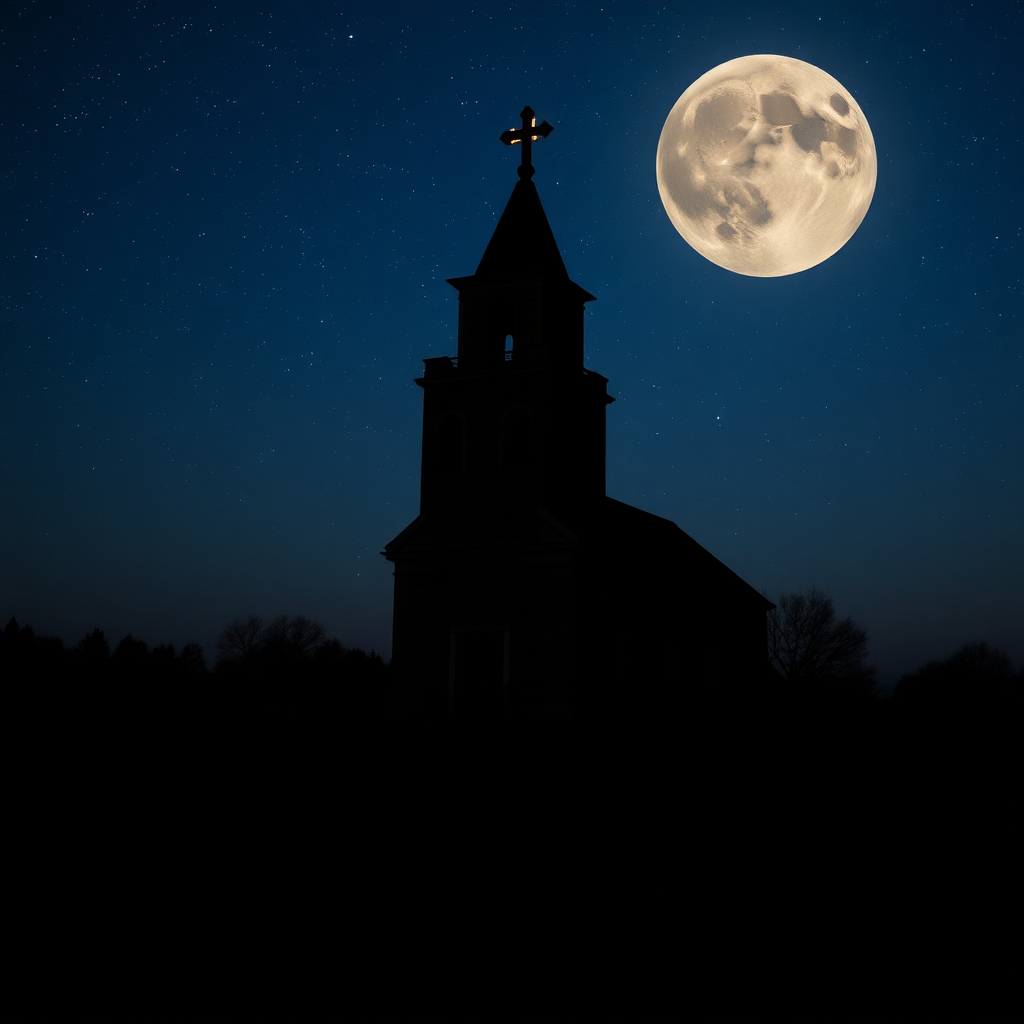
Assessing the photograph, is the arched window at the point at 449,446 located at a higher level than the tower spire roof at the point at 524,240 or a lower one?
lower

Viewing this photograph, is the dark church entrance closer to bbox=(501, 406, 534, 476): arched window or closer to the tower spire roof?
bbox=(501, 406, 534, 476): arched window

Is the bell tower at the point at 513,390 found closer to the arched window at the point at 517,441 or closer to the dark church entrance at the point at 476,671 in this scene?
the arched window at the point at 517,441

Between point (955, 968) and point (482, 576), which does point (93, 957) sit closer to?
point (955, 968)

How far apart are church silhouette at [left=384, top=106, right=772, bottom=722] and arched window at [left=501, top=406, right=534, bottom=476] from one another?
4cm

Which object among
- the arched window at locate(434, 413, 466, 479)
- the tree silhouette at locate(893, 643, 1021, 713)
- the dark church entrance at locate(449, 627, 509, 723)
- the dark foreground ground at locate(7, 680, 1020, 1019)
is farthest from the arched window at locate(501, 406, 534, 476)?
the tree silhouette at locate(893, 643, 1021, 713)

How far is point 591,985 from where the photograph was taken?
24.6ft

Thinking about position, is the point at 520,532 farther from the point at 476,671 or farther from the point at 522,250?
the point at 522,250

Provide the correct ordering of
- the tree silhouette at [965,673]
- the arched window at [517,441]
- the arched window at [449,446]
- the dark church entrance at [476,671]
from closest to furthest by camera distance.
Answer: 1. the dark church entrance at [476,671]
2. the arched window at [517,441]
3. the arched window at [449,446]
4. the tree silhouette at [965,673]

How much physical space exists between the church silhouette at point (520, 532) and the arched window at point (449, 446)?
0.04 metres

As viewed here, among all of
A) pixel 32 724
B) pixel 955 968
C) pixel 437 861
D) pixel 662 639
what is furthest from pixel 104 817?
pixel 662 639

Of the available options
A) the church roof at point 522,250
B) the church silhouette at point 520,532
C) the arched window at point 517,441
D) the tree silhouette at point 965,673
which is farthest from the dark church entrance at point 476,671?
the tree silhouette at point 965,673

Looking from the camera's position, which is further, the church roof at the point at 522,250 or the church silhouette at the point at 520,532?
the church roof at the point at 522,250

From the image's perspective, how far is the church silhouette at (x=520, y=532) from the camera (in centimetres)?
2488

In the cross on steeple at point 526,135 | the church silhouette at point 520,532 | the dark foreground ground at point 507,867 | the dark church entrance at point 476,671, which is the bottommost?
the dark foreground ground at point 507,867
